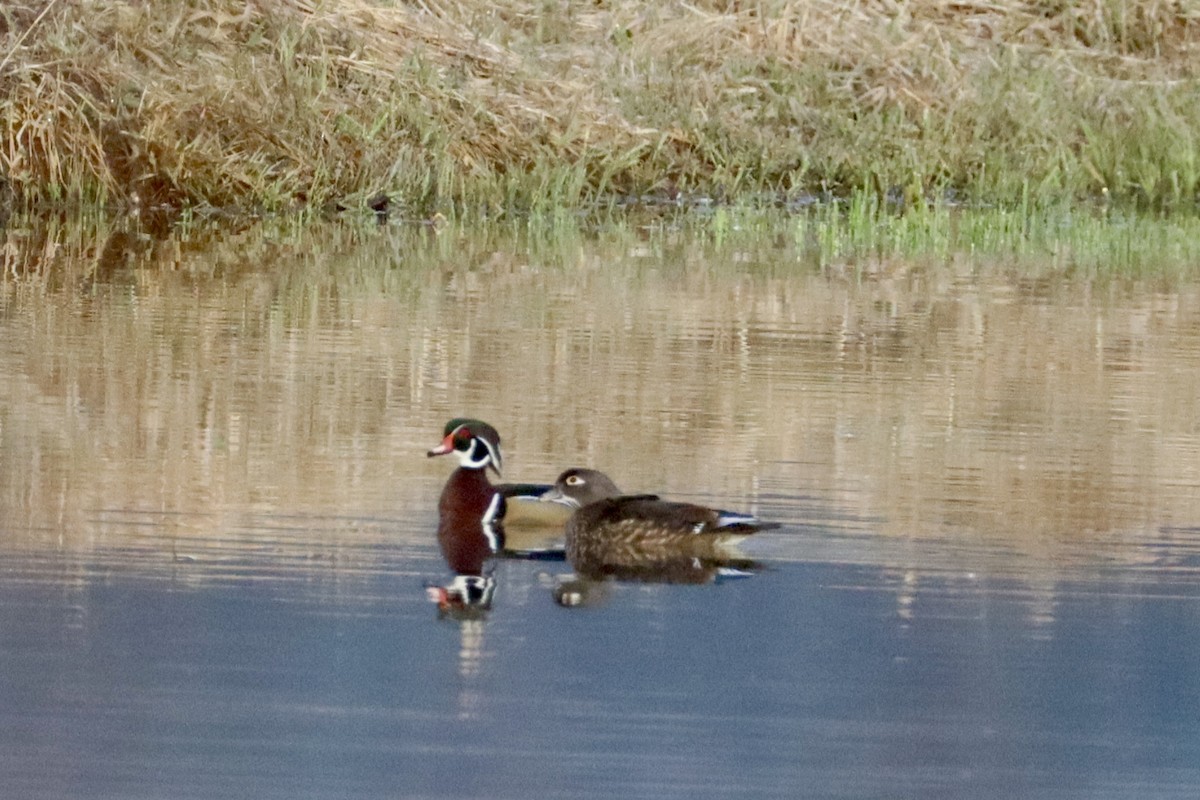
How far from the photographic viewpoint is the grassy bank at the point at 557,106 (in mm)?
17391

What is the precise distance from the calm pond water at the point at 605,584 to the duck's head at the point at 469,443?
176mm

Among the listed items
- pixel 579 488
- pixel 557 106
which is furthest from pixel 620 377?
pixel 557 106

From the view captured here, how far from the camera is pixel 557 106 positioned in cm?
1875

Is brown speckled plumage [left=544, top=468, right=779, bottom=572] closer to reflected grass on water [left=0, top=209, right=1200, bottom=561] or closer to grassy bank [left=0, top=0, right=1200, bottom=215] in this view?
reflected grass on water [left=0, top=209, right=1200, bottom=561]

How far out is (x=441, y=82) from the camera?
18.4m

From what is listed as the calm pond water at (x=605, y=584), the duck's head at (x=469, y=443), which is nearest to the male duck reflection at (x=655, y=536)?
the calm pond water at (x=605, y=584)

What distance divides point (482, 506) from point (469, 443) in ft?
1.19

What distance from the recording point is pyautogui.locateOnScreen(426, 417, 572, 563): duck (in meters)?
6.69

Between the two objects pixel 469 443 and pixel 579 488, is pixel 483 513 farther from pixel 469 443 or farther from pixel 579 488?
pixel 469 443

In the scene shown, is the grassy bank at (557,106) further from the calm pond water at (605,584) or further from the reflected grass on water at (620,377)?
the calm pond water at (605,584)

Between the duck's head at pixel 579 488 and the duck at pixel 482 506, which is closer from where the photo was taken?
the duck at pixel 482 506

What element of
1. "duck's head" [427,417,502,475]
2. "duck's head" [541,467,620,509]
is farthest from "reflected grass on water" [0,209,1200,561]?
"duck's head" [541,467,620,509]

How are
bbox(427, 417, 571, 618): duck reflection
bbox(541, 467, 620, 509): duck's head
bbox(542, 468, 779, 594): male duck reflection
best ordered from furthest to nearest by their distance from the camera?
bbox(541, 467, 620, 509): duck's head → bbox(427, 417, 571, 618): duck reflection → bbox(542, 468, 779, 594): male duck reflection

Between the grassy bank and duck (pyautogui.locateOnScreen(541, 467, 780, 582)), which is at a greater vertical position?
the grassy bank
